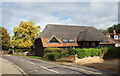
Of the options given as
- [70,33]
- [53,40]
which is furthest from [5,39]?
[70,33]

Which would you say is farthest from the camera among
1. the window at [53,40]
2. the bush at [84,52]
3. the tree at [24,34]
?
the tree at [24,34]

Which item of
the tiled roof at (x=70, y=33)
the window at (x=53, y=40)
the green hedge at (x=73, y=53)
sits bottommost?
the green hedge at (x=73, y=53)

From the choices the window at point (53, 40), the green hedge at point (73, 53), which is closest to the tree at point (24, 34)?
the window at point (53, 40)

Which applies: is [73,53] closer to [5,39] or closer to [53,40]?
[53,40]

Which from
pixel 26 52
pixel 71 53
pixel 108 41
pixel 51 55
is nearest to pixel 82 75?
pixel 71 53

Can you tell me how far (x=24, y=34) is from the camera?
42.0 meters

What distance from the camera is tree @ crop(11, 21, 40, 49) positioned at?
4075 cm

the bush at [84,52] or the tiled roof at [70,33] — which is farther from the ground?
the tiled roof at [70,33]

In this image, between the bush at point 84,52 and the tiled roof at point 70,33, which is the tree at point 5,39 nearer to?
the tiled roof at point 70,33

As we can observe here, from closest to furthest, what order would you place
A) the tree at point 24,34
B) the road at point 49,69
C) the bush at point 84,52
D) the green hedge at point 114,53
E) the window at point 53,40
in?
1. the road at point 49,69
2. the green hedge at point 114,53
3. the bush at point 84,52
4. the window at point 53,40
5. the tree at point 24,34

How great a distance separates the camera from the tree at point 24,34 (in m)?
40.8

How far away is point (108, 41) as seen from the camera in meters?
35.1

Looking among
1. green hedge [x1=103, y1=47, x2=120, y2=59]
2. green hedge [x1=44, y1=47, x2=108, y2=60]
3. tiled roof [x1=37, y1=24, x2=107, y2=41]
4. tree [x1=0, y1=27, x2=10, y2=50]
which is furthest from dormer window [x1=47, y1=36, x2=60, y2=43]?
tree [x1=0, y1=27, x2=10, y2=50]

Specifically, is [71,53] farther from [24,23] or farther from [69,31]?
[24,23]
